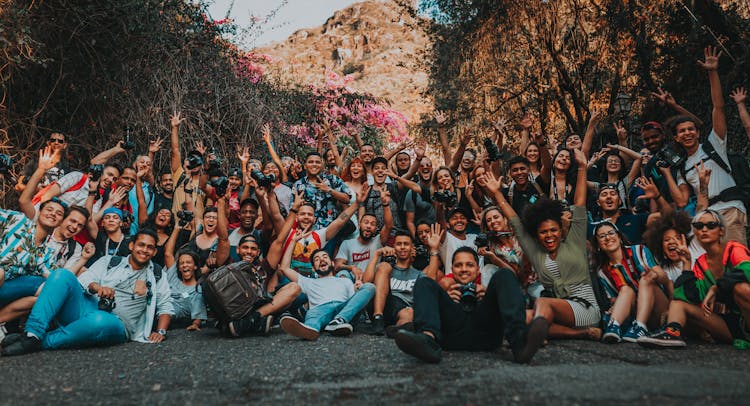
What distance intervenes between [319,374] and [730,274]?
2756 millimetres

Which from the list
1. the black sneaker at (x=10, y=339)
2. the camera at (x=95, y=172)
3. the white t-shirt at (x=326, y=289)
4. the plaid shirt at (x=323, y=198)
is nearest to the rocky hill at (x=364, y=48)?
the plaid shirt at (x=323, y=198)

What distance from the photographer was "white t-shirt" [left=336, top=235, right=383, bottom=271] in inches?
221

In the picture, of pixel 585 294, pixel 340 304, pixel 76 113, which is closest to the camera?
pixel 585 294

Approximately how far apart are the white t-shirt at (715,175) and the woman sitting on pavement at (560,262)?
145 cm

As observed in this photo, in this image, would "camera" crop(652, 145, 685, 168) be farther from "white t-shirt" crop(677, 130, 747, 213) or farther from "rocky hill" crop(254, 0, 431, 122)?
"rocky hill" crop(254, 0, 431, 122)

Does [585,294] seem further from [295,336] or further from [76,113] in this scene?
[76,113]

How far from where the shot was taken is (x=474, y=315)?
12.1 ft

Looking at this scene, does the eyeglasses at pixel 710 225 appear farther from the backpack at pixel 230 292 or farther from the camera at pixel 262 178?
the camera at pixel 262 178

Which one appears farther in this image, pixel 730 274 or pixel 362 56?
pixel 362 56

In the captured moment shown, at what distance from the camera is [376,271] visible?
16.3 feet

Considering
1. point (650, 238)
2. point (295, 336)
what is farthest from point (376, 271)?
point (650, 238)

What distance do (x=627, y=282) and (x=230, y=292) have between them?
10.7 feet

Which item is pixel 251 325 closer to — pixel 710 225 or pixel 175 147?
pixel 175 147

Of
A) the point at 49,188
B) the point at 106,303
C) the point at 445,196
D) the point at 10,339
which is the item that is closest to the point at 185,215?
the point at 49,188
